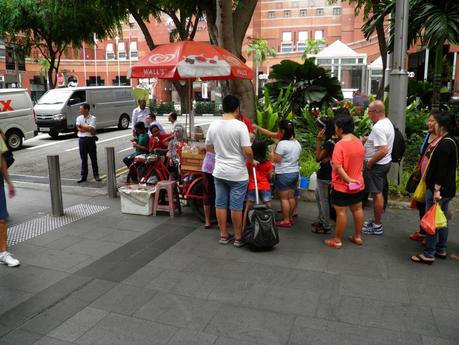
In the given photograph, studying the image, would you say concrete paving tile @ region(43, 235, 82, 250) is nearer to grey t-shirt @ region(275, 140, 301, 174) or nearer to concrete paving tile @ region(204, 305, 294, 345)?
concrete paving tile @ region(204, 305, 294, 345)

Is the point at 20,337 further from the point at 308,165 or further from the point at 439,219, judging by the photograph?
the point at 308,165

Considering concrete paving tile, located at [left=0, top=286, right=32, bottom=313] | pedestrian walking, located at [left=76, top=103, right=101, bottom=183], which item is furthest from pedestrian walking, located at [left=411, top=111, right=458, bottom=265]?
pedestrian walking, located at [left=76, top=103, right=101, bottom=183]

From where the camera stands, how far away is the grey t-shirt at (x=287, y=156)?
5828 mm

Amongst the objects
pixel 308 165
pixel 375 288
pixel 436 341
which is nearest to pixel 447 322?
pixel 436 341

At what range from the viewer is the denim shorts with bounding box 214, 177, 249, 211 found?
5.30 meters

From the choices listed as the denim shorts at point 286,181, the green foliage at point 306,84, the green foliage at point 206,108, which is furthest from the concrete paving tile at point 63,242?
the green foliage at point 206,108

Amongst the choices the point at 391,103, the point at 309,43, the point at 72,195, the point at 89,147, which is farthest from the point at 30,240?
the point at 309,43

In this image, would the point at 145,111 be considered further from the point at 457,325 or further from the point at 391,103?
the point at 457,325

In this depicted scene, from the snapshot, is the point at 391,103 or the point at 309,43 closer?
the point at 391,103

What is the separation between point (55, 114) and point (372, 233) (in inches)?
585

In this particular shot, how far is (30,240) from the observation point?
5.76 m

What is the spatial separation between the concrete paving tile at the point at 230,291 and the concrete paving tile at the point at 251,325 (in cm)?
16

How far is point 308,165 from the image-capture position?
834 cm

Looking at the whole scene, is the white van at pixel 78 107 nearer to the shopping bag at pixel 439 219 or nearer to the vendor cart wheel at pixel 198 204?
the vendor cart wheel at pixel 198 204
